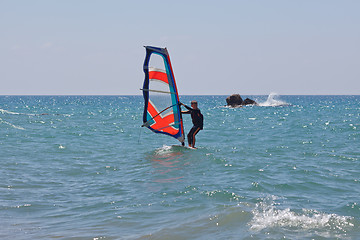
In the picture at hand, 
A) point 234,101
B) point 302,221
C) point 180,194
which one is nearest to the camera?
point 302,221

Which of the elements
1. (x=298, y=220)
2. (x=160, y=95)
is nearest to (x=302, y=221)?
(x=298, y=220)

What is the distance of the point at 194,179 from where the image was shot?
10.9 metres

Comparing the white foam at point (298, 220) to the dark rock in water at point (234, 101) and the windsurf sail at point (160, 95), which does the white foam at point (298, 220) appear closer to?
the windsurf sail at point (160, 95)

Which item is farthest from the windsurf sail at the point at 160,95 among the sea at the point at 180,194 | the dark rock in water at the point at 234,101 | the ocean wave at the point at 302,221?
the dark rock in water at the point at 234,101

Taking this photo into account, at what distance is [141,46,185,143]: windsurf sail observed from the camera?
1526 centimetres

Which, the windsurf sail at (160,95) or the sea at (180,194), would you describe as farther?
the windsurf sail at (160,95)

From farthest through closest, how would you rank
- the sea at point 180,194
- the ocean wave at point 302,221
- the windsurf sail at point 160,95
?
1. the windsurf sail at point 160,95
2. the sea at point 180,194
3. the ocean wave at point 302,221

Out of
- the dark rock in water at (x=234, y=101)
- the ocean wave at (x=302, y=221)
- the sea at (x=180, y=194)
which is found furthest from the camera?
the dark rock in water at (x=234, y=101)

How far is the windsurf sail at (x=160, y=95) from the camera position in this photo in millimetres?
15258

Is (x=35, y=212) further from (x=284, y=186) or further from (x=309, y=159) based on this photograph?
(x=309, y=159)

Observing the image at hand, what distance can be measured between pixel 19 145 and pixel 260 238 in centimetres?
1512

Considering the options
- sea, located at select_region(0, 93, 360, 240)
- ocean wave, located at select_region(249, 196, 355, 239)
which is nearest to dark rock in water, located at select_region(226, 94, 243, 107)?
sea, located at select_region(0, 93, 360, 240)

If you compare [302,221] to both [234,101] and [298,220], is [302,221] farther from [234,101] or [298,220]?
[234,101]

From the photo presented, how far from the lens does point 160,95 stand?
15.5 meters
